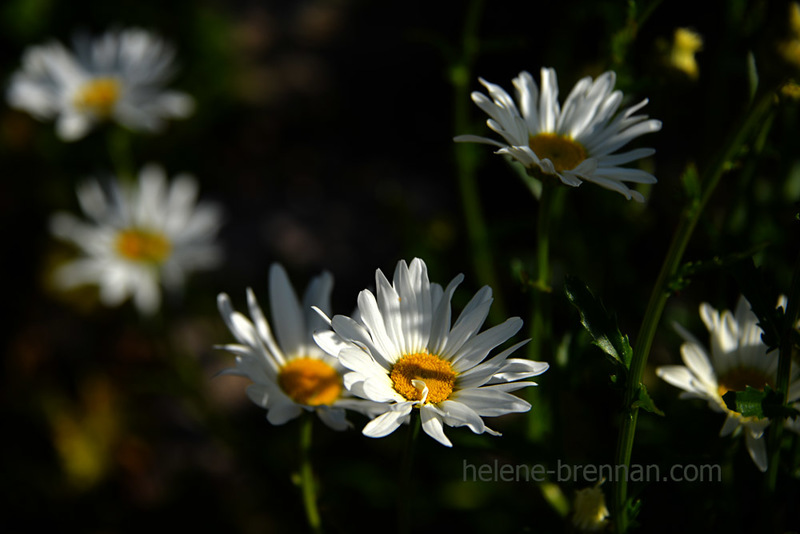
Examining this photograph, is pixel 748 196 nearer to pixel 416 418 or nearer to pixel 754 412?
pixel 754 412

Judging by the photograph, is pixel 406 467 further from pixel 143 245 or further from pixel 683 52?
pixel 143 245

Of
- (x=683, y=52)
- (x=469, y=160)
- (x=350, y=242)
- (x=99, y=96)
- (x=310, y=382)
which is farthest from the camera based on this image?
(x=350, y=242)

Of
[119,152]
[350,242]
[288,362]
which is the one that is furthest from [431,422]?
[350,242]

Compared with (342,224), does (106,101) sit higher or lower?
higher

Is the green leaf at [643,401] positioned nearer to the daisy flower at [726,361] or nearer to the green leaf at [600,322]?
the green leaf at [600,322]

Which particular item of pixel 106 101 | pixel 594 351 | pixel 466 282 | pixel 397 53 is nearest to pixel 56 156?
pixel 106 101

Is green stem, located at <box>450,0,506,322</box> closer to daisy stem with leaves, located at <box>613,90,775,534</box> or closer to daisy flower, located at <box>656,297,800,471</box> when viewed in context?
daisy flower, located at <box>656,297,800,471</box>
